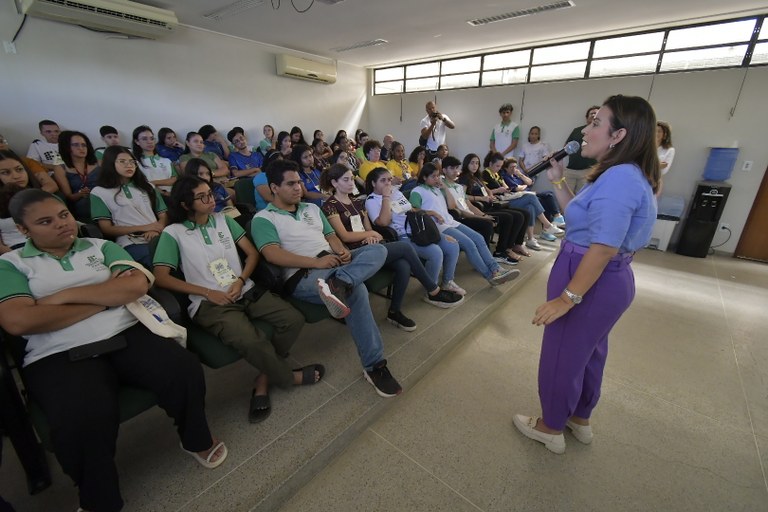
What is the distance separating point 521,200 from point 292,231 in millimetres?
3062

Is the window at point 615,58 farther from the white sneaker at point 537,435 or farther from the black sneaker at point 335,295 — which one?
the black sneaker at point 335,295

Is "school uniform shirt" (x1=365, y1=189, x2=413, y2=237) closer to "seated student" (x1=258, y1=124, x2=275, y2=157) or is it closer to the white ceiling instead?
the white ceiling

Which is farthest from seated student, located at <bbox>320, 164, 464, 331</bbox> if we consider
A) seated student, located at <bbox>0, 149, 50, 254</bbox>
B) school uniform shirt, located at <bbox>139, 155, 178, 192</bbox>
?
school uniform shirt, located at <bbox>139, 155, 178, 192</bbox>

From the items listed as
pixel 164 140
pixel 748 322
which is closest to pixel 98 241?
pixel 164 140

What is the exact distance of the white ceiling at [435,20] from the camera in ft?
12.8

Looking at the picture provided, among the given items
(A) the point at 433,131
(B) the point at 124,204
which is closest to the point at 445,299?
(B) the point at 124,204

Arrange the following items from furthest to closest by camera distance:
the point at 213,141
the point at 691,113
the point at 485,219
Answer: the point at 213,141 < the point at 691,113 < the point at 485,219

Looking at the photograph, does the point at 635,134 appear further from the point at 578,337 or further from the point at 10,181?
the point at 10,181

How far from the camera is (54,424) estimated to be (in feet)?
3.20

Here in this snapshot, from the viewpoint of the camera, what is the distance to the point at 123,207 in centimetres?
223

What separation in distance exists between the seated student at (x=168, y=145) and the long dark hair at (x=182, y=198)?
3664mm

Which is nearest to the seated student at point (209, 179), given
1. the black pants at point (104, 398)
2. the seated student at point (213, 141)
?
the black pants at point (104, 398)

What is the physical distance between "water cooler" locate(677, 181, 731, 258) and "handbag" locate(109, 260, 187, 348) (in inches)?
223

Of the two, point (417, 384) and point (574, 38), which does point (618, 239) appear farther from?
point (574, 38)
